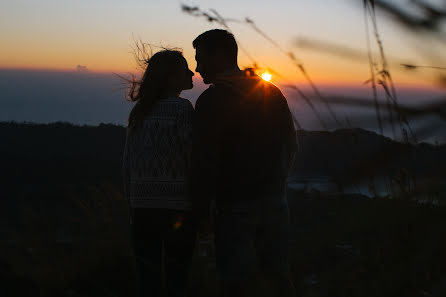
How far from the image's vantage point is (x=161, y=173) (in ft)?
9.50

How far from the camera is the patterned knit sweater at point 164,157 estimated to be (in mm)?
2885

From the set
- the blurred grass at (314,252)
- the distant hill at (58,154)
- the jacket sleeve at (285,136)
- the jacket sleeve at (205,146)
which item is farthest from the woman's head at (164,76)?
the distant hill at (58,154)

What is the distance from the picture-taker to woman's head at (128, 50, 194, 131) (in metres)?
2.99

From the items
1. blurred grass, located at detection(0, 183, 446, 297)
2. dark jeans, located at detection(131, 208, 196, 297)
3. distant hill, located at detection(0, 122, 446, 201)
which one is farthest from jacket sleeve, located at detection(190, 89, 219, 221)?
distant hill, located at detection(0, 122, 446, 201)

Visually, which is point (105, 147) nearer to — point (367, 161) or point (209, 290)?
point (209, 290)

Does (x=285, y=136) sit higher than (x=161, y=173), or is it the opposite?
(x=285, y=136)

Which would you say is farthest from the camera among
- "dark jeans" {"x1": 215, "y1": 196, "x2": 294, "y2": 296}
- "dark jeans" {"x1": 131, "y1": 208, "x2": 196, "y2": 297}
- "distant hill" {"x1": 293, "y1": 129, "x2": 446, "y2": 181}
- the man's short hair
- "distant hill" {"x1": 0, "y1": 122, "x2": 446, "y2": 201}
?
"distant hill" {"x1": 0, "y1": 122, "x2": 446, "y2": 201}

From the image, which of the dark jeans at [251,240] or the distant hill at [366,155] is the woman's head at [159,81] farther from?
the distant hill at [366,155]

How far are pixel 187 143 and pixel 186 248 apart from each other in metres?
0.55

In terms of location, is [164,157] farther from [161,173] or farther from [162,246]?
[162,246]

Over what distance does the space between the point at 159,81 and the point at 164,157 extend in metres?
0.42

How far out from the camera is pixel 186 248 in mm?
2930

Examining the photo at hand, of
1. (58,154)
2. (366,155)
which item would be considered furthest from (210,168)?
(58,154)

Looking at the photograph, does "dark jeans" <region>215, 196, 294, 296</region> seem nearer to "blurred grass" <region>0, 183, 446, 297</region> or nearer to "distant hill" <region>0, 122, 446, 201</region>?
"blurred grass" <region>0, 183, 446, 297</region>
